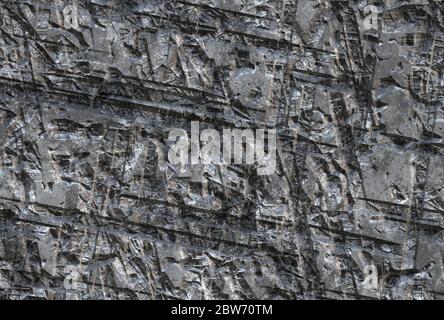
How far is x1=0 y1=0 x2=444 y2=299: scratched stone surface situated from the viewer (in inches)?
48.8

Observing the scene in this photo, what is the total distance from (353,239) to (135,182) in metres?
0.52

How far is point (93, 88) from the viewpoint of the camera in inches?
49.1

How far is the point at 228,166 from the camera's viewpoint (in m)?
1.24

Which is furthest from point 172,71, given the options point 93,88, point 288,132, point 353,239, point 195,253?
point 353,239

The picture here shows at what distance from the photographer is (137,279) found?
4.10 ft

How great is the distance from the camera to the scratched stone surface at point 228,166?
1.24 m

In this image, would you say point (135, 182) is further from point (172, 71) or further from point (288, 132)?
point (288, 132)

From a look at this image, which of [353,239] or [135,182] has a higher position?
[135,182]

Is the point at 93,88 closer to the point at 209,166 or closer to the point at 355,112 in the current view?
the point at 209,166
